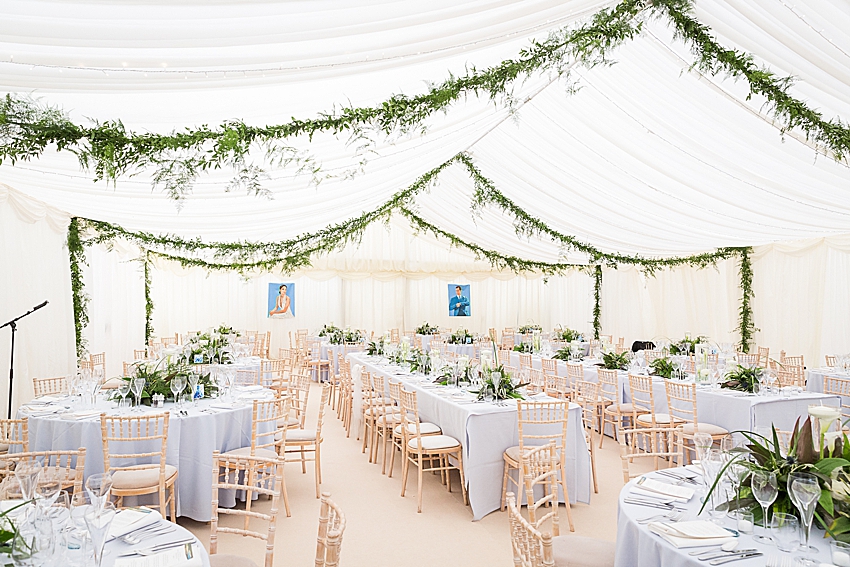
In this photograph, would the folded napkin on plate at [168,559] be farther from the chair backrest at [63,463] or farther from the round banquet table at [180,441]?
the round banquet table at [180,441]

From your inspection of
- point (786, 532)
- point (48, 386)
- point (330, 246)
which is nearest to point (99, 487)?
point (786, 532)

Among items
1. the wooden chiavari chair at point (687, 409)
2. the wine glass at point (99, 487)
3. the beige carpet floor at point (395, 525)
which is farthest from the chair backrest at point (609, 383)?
the wine glass at point (99, 487)

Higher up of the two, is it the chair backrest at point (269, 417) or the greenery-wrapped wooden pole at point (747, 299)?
the greenery-wrapped wooden pole at point (747, 299)

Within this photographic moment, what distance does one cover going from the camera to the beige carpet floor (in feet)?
13.8

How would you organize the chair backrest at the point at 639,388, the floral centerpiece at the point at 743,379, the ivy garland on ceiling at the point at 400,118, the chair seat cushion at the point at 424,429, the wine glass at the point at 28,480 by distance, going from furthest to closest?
the chair backrest at the point at 639,388 → the floral centerpiece at the point at 743,379 → the chair seat cushion at the point at 424,429 → the ivy garland on ceiling at the point at 400,118 → the wine glass at the point at 28,480

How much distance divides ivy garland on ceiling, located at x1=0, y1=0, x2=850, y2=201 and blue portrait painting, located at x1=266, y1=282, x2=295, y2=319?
12.2 meters

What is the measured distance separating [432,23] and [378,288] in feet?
48.0

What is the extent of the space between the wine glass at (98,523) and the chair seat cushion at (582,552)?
1943mm

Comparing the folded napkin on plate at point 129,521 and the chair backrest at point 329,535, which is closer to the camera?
the chair backrest at point 329,535

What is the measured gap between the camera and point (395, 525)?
4.84 meters

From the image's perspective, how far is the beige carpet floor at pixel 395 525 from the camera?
→ 13.8ft

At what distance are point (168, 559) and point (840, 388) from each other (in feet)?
26.3

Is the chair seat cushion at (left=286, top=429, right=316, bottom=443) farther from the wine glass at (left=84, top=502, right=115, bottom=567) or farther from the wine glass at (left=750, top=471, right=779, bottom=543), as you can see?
the wine glass at (left=750, top=471, right=779, bottom=543)

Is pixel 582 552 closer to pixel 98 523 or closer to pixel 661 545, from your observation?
pixel 661 545
